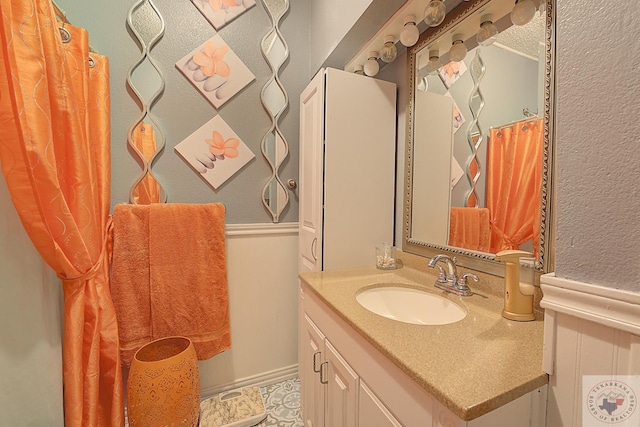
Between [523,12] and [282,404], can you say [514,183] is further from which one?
[282,404]

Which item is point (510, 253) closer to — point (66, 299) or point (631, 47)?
point (631, 47)

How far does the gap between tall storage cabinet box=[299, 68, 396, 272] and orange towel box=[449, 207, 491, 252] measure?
355 millimetres

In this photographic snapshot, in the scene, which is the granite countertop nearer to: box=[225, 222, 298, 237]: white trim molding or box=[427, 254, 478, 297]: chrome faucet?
box=[427, 254, 478, 297]: chrome faucet

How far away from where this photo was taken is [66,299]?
979 mm

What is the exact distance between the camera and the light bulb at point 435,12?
0.89 metres

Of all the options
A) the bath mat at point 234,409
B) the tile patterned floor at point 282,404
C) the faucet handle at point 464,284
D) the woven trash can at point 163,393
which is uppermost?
the faucet handle at point 464,284

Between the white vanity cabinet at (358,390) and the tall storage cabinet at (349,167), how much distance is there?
0.99ft

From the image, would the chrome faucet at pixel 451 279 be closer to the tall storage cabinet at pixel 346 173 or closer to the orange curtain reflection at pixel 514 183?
the orange curtain reflection at pixel 514 183

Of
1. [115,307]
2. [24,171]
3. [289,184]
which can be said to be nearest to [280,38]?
[289,184]

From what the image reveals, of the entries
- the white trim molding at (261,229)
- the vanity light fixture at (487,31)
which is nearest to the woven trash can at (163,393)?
the white trim molding at (261,229)

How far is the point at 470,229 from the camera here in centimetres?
97

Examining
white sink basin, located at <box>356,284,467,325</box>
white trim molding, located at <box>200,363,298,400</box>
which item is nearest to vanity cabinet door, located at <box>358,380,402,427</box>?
white sink basin, located at <box>356,284,467,325</box>

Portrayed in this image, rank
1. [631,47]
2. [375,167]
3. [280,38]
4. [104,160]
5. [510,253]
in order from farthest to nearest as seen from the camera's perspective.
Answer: [280,38] → [375,167] → [104,160] → [510,253] → [631,47]

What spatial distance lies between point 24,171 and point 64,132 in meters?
0.25
